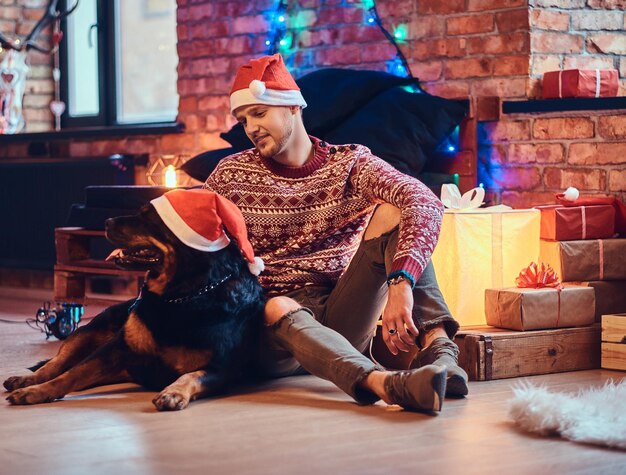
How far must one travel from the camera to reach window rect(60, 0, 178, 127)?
19.1 ft

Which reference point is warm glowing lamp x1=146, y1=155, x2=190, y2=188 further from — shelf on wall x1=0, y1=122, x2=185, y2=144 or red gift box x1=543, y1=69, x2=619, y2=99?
red gift box x1=543, y1=69, x2=619, y2=99

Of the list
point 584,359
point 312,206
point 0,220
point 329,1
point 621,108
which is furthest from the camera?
point 0,220

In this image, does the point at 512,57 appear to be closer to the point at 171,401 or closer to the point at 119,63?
the point at 171,401

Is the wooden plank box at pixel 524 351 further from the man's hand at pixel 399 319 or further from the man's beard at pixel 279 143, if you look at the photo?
the man's beard at pixel 279 143

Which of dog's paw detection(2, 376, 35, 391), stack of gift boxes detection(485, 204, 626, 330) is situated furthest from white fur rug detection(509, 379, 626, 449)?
dog's paw detection(2, 376, 35, 391)

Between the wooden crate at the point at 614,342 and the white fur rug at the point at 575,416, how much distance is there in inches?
31.2

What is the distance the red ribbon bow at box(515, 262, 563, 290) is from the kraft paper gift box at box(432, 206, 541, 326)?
146 millimetres

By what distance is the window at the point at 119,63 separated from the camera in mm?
5809

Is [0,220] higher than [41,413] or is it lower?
higher

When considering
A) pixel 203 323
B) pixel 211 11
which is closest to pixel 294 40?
pixel 211 11

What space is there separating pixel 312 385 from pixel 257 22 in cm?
247

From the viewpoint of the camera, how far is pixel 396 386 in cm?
257

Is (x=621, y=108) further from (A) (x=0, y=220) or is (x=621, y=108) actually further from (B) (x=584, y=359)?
(A) (x=0, y=220)

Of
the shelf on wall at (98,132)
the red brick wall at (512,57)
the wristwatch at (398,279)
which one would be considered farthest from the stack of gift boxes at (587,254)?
the shelf on wall at (98,132)
